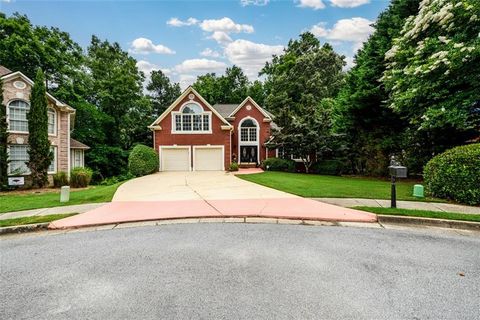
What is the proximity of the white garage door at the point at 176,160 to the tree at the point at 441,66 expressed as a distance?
52.8ft

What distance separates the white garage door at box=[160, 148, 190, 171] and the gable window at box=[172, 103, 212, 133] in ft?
6.16

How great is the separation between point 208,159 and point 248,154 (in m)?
5.14

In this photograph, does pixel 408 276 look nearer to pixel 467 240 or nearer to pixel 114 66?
pixel 467 240

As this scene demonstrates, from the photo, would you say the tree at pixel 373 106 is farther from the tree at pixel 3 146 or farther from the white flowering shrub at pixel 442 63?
the tree at pixel 3 146

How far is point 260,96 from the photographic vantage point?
4503 centimetres

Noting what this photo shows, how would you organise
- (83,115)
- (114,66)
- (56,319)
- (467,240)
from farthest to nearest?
(114,66), (83,115), (467,240), (56,319)

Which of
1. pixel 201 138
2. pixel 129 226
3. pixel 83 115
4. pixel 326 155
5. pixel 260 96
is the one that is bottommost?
pixel 129 226

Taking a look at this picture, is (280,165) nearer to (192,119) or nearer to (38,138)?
(192,119)

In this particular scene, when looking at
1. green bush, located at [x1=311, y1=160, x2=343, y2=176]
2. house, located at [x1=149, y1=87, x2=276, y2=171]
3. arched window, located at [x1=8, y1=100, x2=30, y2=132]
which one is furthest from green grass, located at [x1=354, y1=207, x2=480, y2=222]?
arched window, located at [x1=8, y1=100, x2=30, y2=132]

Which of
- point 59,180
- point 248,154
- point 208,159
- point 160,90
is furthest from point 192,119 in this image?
point 160,90

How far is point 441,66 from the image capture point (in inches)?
379

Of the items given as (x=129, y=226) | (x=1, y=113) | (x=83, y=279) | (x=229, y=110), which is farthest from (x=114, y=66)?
(x=83, y=279)

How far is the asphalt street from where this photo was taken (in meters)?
2.60

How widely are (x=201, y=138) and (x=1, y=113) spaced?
42.8 ft
